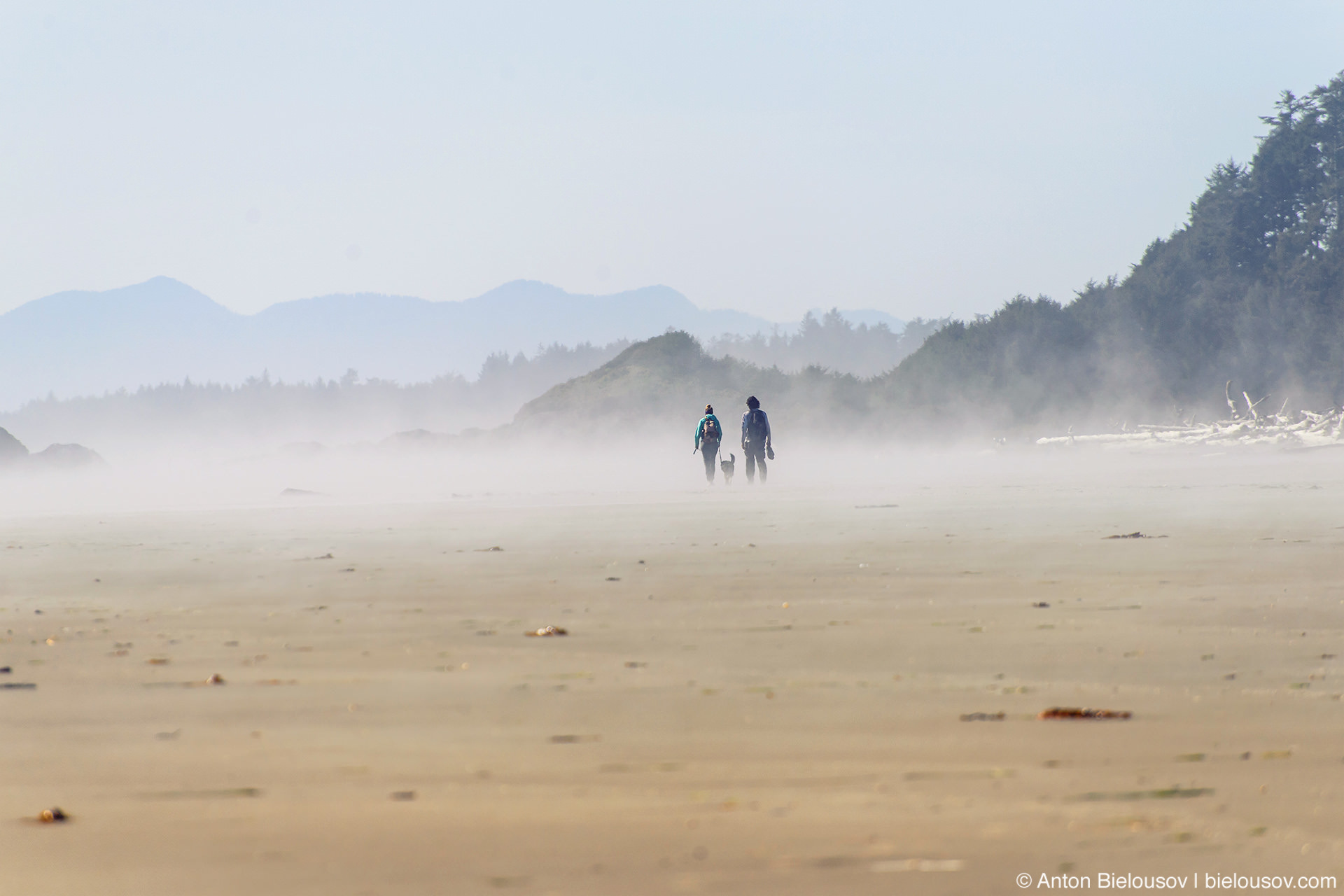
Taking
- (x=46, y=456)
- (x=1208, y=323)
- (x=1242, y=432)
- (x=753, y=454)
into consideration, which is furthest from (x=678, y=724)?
(x=1208, y=323)

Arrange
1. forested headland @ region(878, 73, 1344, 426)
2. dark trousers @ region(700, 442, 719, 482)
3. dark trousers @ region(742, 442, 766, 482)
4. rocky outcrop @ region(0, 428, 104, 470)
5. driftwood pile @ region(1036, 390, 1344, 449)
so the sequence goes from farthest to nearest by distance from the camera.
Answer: forested headland @ region(878, 73, 1344, 426) < rocky outcrop @ region(0, 428, 104, 470) < driftwood pile @ region(1036, 390, 1344, 449) < dark trousers @ region(700, 442, 719, 482) < dark trousers @ region(742, 442, 766, 482)

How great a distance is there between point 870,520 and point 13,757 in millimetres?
10619

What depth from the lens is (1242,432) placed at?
37.9 metres

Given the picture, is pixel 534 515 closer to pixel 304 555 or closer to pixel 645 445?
pixel 304 555

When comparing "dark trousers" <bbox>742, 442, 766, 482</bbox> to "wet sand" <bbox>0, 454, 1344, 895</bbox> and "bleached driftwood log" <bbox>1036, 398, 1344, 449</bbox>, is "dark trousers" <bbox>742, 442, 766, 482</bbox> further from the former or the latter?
"bleached driftwood log" <bbox>1036, 398, 1344, 449</bbox>

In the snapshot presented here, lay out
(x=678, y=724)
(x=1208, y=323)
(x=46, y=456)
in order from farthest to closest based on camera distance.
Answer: (x=1208, y=323) < (x=46, y=456) < (x=678, y=724)

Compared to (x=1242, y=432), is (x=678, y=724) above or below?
below

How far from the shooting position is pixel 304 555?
10.7 meters

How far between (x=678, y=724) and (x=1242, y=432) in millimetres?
37689

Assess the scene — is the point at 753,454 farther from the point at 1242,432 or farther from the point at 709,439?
the point at 1242,432

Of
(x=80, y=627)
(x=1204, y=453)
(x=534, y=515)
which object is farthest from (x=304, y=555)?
(x=1204, y=453)

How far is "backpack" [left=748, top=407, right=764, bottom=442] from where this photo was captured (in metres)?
23.9

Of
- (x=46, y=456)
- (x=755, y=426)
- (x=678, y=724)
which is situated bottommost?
Answer: (x=678, y=724)

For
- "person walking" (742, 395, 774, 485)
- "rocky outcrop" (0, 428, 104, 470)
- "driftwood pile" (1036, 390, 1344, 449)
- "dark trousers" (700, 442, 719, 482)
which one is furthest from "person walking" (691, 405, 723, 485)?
"rocky outcrop" (0, 428, 104, 470)
